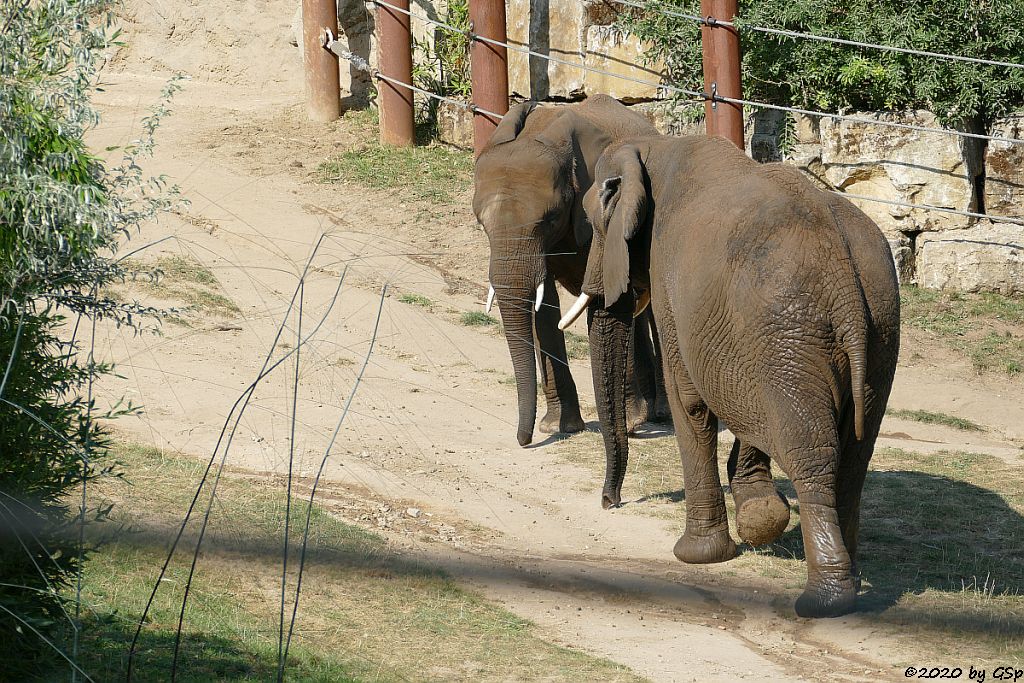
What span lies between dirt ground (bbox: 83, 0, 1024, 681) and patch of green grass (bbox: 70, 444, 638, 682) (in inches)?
11.9

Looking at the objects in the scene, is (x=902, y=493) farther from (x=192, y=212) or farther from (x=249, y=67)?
(x=249, y=67)

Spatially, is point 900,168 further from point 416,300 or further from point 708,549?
point 708,549

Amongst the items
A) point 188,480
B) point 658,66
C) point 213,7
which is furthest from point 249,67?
point 188,480

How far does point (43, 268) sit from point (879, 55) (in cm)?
1073

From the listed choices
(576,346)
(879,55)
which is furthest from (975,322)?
(576,346)

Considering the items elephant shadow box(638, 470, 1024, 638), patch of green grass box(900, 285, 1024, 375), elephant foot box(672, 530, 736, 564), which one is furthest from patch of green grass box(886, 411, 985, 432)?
elephant foot box(672, 530, 736, 564)

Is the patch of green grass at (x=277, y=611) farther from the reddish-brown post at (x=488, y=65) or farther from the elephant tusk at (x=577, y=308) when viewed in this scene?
the reddish-brown post at (x=488, y=65)

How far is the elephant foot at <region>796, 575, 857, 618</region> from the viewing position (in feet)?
17.9

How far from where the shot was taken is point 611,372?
736 cm

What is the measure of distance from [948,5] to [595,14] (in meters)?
4.04

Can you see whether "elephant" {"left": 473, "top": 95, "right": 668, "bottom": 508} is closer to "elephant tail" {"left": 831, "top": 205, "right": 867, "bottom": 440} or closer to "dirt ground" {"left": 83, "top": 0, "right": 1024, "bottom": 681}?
"dirt ground" {"left": 83, "top": 0, "right": 1024, "bottom": 681}

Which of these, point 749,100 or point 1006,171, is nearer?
point 1006,171

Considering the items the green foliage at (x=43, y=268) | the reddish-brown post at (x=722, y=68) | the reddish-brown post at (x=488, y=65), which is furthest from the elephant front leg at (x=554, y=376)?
the reddish-brown post at (x=488, y=65)

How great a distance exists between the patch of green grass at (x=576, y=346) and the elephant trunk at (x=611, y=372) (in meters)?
3.72
